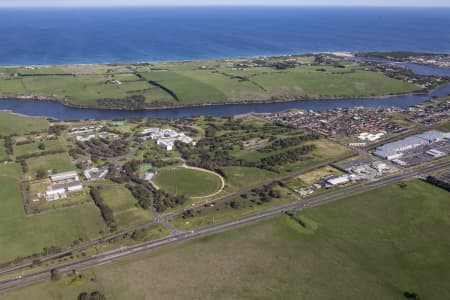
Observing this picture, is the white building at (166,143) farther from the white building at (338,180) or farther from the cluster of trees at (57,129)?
the white building at (338,180)

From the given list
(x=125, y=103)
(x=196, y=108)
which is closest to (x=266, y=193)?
(x=196, y=108)

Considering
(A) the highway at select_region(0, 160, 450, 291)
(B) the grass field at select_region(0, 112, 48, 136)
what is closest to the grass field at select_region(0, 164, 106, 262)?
(A) the highway at select_region(0, 160, 450, 291)

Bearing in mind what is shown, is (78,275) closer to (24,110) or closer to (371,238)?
(371,238)

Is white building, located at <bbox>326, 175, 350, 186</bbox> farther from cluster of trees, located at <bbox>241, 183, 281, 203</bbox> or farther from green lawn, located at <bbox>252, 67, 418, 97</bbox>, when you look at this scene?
green lawn, located at <bbox>252, 67, 418, 97</bbox>

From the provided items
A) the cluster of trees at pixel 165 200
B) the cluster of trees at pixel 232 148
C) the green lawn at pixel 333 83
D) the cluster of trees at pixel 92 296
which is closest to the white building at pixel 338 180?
the cluster of trees at pixel 232 148

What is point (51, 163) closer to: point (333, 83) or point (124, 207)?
point (124, 207)

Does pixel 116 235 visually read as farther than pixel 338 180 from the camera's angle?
No
